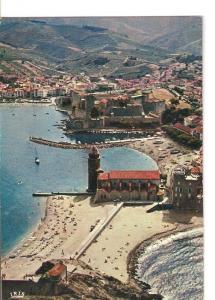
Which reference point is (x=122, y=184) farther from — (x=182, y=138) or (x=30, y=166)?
(x=30, y=166)

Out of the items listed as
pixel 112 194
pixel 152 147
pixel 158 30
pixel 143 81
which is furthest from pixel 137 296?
Result: pixel 158 30

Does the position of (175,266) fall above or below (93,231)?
below

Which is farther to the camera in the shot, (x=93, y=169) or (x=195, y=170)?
(x=93, y=169)

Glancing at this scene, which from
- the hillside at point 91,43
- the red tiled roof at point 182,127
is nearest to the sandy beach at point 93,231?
the red tiled roof at point 182,127

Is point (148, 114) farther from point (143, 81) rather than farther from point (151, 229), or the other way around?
point (151, 229)

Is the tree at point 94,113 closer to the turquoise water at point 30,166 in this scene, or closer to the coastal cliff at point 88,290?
the turquoise water at point 30,166

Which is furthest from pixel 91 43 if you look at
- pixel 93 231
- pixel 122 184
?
pixel 93 231
